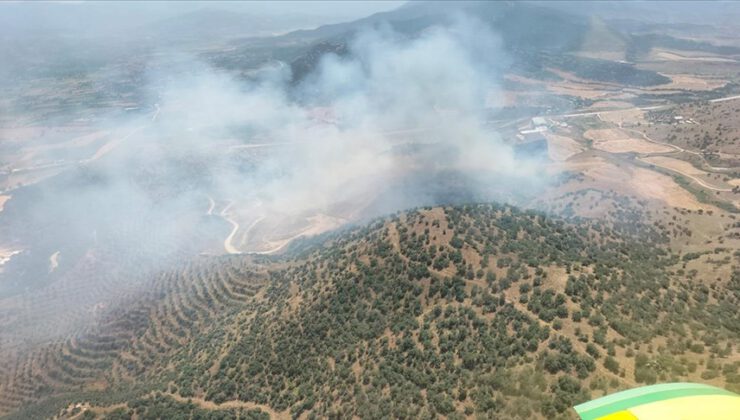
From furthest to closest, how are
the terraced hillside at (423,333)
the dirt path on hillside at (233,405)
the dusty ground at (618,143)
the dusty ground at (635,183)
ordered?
the dusty ground at (618,143), the dusty ground at (635,183), the dirt path on hillside at (233,405), the terraced hillside at (423,333)

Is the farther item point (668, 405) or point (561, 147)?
point (561, 147)

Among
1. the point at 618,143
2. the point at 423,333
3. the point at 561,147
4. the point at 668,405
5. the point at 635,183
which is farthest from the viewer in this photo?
the point at 561,147

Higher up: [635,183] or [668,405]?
[668,405]

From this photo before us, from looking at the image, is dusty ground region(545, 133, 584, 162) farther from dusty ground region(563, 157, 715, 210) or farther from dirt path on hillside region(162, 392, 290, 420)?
dirt path on hillside region(162, 392, 290, 420)

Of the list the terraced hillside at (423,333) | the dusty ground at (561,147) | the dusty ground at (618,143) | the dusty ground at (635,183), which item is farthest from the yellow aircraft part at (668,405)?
the dusty ground at (618,143)

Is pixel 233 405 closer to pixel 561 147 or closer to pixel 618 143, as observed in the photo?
pixel 561 147

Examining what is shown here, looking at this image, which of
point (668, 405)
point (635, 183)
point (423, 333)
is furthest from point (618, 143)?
point (668, 405)

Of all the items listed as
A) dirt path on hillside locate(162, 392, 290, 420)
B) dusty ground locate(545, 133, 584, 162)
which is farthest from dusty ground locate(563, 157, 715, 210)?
dirt path on hillside locate(162, 392, 290, 420)

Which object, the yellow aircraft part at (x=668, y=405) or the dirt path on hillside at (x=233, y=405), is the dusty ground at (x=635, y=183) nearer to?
the yellow aircraft part at (x=668, y=405)
